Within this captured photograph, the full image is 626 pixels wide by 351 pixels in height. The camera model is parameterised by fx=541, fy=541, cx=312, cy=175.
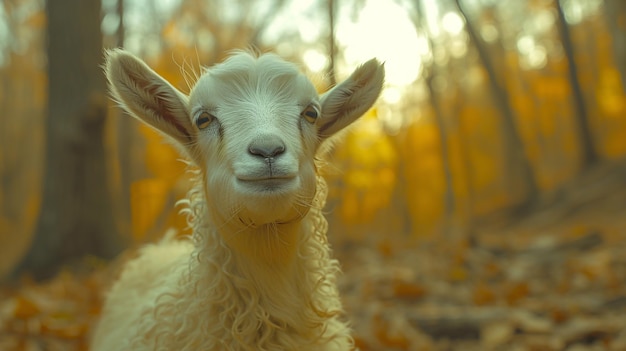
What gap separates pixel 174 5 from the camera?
70.5 feet

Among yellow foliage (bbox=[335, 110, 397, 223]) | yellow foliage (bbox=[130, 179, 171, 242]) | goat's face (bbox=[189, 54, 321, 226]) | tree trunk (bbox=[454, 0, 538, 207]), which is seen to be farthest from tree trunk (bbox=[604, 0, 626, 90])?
yellow foliage (bbox=[335, 110, 397, 223])

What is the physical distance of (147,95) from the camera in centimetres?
264

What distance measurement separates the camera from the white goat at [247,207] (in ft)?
7.74

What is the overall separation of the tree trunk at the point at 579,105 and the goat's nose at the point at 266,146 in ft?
57.1

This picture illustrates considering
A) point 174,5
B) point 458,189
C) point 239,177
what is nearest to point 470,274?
point 239,177

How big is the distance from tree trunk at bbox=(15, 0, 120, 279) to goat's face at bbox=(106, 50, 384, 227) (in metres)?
5.53

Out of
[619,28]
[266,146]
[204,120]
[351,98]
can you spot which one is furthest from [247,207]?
[619,28]

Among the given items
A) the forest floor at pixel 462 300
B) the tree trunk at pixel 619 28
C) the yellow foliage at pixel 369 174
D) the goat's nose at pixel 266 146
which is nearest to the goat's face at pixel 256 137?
the goat's nose at pixel 266 146

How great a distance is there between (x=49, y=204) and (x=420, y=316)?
6029 mm

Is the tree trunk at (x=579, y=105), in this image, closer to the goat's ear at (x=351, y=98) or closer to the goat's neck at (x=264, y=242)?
the goat's ear at (x=351, y=98)

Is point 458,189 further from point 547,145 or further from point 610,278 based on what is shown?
point 610,278

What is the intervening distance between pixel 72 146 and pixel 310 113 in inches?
252

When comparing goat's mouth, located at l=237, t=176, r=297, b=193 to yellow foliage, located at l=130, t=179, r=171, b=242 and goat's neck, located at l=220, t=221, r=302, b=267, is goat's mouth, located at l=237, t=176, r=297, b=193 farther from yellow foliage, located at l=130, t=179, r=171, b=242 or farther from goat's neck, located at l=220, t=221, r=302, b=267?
yellow foliage, located at l=130, t=179, r=171, b=242

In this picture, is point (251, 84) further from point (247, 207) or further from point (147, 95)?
point (247, 207)
